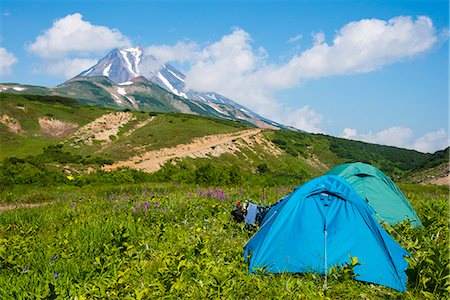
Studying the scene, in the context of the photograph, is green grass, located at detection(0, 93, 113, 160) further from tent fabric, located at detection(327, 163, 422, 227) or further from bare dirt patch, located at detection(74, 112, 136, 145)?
tent fabric, located at detection(327, 163, 422, 227)

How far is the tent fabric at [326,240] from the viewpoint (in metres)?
6.60

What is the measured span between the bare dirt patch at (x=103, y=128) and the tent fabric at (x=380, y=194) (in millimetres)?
50717

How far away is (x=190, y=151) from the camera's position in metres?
51.7

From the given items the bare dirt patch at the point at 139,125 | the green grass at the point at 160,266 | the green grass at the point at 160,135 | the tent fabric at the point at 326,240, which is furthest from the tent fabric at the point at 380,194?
the bare dirt patch at the point at 139,125

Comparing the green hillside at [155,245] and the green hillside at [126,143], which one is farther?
the green hillside at [126,143]

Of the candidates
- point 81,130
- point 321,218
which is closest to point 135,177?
point 321,218

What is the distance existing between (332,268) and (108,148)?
49.3 meters

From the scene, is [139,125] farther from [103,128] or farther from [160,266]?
[160,266]

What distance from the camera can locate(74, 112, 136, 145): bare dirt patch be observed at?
57.6m

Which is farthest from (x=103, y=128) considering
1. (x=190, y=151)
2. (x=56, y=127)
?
(x=190, y=151)

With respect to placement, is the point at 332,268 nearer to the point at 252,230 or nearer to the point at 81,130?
the point at 252,230

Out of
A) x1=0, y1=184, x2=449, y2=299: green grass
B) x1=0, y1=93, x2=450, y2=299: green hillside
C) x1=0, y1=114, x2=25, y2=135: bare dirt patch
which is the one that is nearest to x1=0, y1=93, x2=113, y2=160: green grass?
x1=0, y1=114, x2=25, y2=135: bare dirt patch

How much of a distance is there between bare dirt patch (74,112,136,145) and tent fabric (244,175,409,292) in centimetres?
5297

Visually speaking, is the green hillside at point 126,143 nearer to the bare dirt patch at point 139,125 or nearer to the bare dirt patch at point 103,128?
the bare dirt patch at point 103,128
